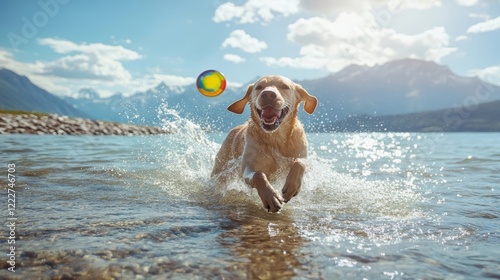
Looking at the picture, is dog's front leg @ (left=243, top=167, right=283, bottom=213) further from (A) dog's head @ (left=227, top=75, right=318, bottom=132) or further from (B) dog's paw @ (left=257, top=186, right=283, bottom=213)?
(A) dog's head @ (left=227, top=75, right=318, bottom=132)

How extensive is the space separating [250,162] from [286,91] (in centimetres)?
148

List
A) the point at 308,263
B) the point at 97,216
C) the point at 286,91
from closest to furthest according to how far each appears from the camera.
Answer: the point at 308,263
the point at 97,216
the point at 286,91

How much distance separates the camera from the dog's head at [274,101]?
6.37 m

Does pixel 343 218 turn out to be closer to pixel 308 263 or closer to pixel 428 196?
pixel 308 263

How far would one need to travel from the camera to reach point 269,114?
650cm

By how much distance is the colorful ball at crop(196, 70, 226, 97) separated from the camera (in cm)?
1410

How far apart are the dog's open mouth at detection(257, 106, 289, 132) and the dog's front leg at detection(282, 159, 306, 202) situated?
85 cm

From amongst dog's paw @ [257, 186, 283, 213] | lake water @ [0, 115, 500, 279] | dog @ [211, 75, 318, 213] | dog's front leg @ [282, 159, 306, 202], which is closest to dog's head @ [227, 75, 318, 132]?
dog @ [211, 75, 318, 213]

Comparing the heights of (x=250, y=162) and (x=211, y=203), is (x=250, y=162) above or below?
above

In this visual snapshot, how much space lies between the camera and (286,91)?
23.1 ft

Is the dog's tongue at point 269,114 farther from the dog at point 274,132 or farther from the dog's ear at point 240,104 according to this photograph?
the dog's ear at point 240,104

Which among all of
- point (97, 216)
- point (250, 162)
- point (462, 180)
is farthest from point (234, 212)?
point (462, 180)

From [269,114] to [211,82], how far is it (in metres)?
8.35

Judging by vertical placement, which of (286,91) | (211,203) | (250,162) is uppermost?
(286,91)
